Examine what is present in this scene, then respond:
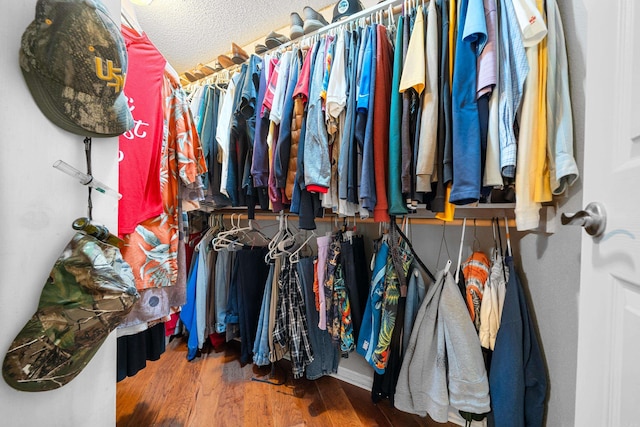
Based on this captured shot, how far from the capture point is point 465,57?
723 mm

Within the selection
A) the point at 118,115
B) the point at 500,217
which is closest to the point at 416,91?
the point at 500,217

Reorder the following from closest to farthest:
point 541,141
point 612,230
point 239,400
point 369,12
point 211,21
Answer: point 612,230, point 541,141, point 369,12, point 239,400, point 211,21

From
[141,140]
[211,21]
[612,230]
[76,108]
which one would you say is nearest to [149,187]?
[141,140]

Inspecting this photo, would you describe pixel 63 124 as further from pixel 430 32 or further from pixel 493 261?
pixel 493 261

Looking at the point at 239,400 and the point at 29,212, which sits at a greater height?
the point at 29,212

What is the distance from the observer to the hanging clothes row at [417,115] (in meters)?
0.69

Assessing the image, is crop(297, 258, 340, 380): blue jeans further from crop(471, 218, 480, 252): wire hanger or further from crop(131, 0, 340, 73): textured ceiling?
crop(131, 0, 340, 73): textured ceiling

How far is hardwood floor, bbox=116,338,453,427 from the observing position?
3.63 ft

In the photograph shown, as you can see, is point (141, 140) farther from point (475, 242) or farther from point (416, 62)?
point (475, 242)

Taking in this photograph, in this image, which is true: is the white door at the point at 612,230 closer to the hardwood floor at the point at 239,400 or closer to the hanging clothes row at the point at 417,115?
the hanging clothes row at the point at 417,115

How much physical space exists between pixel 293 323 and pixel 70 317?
101cm

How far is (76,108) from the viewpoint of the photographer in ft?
1.41

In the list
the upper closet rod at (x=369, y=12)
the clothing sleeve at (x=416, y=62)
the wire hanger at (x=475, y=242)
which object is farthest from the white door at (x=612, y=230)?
the upper closet rod at (x=369, y=12)

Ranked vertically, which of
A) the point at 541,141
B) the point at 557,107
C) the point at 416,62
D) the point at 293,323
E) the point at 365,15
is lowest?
the point at 293,323
